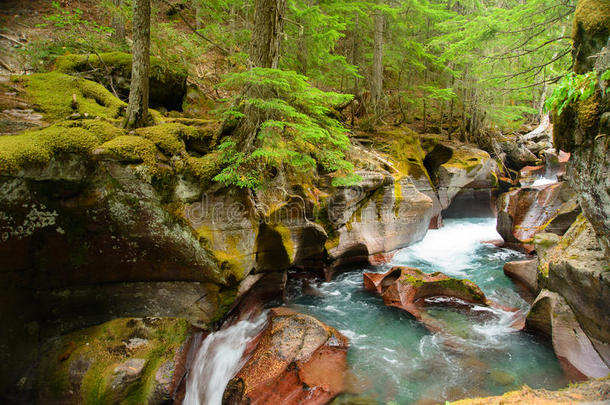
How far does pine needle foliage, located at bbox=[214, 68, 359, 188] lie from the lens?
16.1ft

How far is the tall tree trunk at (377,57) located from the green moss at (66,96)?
10.6 meters

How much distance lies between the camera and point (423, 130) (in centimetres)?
1625

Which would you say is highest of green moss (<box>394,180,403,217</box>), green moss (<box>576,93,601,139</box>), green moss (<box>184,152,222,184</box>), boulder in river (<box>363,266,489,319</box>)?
green moss (<box>576,93,601,139</box>)

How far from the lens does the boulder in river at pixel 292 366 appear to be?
13.4 feet

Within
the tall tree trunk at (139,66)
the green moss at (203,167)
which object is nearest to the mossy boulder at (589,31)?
the green moss at (203,167)

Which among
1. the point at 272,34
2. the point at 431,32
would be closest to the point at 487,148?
the point at 431,32

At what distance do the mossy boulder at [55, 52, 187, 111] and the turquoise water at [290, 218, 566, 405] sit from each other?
705 centimetres

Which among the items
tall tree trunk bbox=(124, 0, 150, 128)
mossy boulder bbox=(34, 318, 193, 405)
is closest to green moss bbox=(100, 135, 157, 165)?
tall tree trunk bbox=(124, 0, 150, 128)

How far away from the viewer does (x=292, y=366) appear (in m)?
4.46

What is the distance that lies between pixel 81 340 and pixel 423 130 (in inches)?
679

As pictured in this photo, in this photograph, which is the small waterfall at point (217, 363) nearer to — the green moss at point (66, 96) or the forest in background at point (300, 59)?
the forest in background at point (300, 59)

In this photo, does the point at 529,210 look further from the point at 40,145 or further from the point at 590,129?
the point at 40,145

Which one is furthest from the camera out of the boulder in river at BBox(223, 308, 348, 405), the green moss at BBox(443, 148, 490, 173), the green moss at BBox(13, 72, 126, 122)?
the green moss at BBox(443, 148, 490, 173)

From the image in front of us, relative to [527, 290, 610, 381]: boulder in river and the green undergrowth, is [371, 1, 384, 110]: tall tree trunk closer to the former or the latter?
[527, 290, 610, 381]: boulder in river
